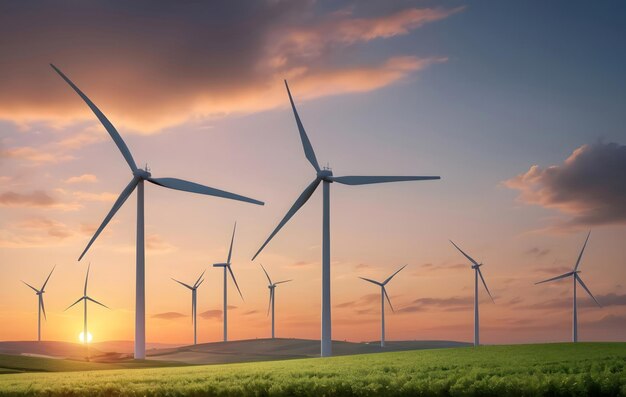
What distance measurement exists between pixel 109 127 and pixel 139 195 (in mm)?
10417

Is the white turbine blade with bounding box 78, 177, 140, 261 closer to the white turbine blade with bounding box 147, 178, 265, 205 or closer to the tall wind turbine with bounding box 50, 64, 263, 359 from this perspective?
the tall wind turbine with bounding box 50, 64, 263, 359

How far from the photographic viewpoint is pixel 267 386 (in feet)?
98.5

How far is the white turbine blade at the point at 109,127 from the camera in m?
87.8

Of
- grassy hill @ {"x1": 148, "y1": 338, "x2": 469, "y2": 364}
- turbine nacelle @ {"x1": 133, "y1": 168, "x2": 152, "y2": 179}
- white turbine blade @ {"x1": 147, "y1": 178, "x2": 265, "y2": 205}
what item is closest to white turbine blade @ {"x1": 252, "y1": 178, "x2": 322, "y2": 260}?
white turbine blade @ {"x1": 147, "y1": 178, "x2": 265, "y2": 205}

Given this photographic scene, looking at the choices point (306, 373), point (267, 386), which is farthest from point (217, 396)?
point (306, 373)

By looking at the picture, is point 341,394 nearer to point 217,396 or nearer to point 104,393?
point 217,396

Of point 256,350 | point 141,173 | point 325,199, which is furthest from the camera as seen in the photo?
point 256,350

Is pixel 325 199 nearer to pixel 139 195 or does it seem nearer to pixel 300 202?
pixel 300 202

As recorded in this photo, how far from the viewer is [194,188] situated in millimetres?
85312

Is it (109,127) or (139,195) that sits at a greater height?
(109,127)

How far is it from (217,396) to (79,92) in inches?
2607

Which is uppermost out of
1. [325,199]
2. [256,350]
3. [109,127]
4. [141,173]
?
[109,127]

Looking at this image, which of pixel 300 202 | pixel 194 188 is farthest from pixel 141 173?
pixel 300 202

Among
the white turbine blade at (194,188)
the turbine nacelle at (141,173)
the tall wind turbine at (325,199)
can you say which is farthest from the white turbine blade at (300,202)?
the turbine nacelle at (141,173)
